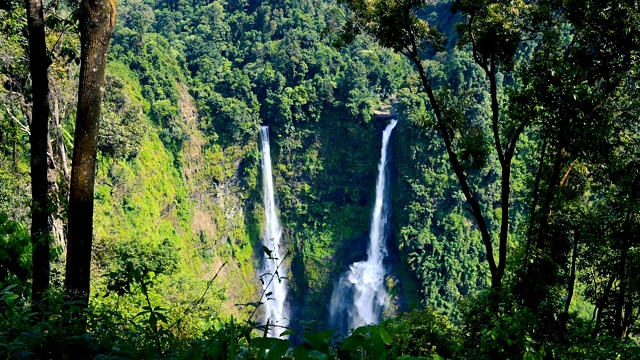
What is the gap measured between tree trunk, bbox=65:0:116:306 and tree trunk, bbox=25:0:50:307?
689 mm

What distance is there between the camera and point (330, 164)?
90.4 ft

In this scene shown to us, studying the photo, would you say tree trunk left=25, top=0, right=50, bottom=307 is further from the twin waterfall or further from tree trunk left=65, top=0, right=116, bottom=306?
the twin waterfall

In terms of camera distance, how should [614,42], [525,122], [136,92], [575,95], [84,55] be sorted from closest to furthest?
1. [84,55]
2. [575,95]
3. [525,122]
4. [614,42]
5. [136,92]

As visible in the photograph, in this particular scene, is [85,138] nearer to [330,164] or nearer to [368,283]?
[368,283]

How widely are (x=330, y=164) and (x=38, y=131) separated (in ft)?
80.2

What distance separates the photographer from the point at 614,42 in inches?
177

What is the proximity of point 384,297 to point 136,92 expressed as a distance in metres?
16.3

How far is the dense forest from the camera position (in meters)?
3.69

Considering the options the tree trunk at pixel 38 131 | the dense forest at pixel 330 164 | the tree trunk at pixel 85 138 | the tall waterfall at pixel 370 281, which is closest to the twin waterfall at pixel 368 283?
the tall waterfall at pixel 370 281

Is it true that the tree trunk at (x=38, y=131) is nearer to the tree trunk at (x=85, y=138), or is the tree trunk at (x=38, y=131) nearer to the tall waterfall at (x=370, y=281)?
the tree trunk at (x=85, y=138)

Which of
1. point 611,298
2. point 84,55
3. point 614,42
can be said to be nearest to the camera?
point 84,55

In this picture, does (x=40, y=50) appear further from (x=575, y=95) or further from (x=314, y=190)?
(x=314, y=190)

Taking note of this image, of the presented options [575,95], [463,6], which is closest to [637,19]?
[575,95]

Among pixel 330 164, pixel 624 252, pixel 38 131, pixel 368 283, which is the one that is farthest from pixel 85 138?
pixel 330 164
